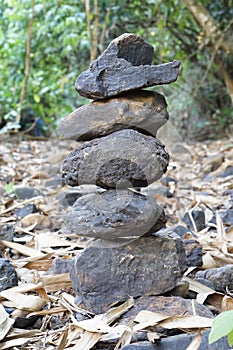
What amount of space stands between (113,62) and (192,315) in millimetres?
747

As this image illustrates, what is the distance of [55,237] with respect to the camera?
2.46m

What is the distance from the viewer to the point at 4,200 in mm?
3230

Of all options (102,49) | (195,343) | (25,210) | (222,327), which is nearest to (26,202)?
(25,210)

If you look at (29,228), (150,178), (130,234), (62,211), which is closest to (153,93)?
(150,178)

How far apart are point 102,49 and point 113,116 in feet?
12.4

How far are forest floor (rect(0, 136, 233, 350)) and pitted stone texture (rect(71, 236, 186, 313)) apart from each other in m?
0.05

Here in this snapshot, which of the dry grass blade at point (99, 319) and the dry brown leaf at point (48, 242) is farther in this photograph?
the dry brown leaf at point (48, 242)

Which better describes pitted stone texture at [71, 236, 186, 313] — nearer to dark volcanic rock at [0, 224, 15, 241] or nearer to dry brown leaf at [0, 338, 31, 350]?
dry brown leaf at [0, 338, 31, 350]

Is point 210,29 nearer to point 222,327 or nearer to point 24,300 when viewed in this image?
point 24,300

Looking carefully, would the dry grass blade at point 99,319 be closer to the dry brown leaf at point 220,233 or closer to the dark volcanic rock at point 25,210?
the dry brown leaf at point 220,233

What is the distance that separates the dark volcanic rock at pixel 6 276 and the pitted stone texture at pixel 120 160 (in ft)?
1.37

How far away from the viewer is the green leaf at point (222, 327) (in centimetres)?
93

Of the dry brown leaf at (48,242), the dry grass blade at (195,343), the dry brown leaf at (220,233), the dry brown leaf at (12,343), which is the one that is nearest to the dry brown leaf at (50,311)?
the dry brown leaf at (12,343)

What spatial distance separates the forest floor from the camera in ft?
4.80
